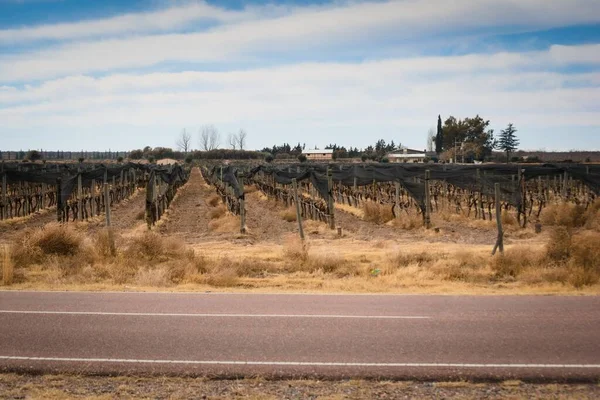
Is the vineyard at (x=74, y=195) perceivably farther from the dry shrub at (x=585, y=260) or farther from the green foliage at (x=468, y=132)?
the green foliage at (x=468, y=132)

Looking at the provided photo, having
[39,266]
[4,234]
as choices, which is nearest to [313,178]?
[4,234]

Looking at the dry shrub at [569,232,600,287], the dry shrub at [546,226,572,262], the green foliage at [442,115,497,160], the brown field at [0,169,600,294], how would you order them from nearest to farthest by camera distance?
1. the dry shrub at [569,232,600,287]
2. the brown field at [0,169,600,294]
3. the dry shrub at [546,226,572,262]
4. the green foliage at [442,115,497,160]

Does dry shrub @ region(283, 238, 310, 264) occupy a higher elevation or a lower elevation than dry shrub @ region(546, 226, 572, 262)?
lower

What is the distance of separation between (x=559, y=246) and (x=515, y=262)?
3.87ft

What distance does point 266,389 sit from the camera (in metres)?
6.33

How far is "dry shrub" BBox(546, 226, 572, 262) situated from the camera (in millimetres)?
13680

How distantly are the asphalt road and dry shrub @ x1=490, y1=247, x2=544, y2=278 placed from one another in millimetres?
2679

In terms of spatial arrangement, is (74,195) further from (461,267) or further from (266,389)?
(266,389)

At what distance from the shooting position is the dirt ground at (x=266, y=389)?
6.12 metres

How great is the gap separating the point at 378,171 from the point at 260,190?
75.8 feet

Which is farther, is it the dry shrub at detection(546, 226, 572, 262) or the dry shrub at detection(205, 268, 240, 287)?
the dry shrub at detection(546, 226, 572, 262)

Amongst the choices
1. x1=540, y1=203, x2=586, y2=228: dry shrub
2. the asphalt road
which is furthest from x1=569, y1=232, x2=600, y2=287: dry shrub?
x1=540, y1=203, x2=586, y2=228: dry shrub

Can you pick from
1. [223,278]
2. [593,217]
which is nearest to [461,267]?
[223,278]

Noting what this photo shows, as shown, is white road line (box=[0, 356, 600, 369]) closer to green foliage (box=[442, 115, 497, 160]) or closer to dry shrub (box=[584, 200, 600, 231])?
dry shrub (box=[584, 200, 600, 231])
